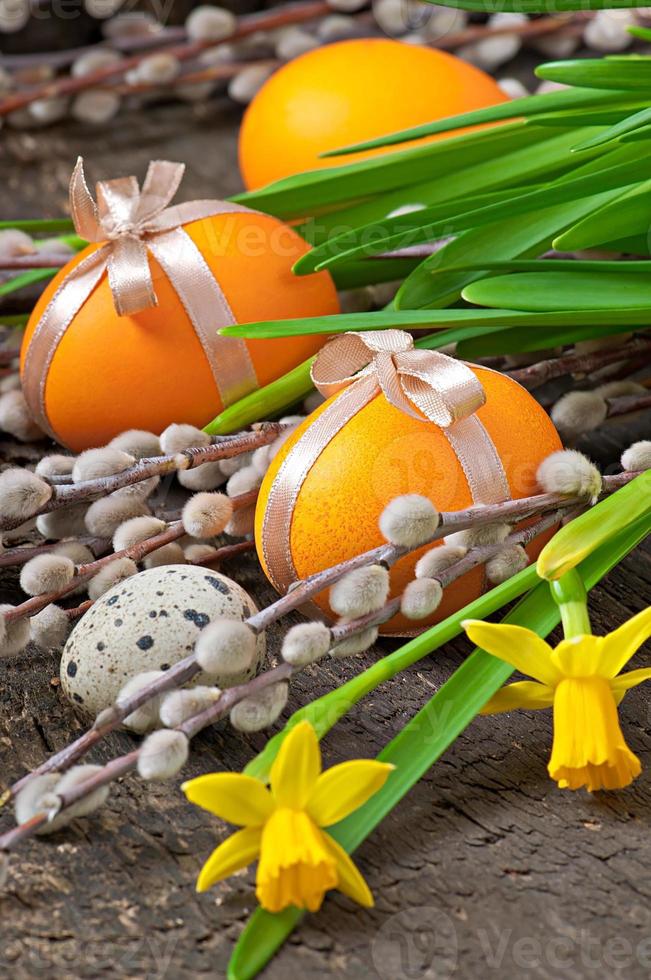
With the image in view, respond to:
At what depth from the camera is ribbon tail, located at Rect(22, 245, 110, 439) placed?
0.78 metres

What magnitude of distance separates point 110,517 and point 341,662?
171 mm

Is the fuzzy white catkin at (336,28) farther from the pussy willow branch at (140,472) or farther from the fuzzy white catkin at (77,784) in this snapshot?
the fuzzy white catkin at (77,784)

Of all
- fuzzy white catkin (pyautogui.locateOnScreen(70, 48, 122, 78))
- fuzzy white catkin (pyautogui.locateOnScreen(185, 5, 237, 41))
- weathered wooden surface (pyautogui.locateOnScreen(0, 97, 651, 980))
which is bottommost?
weathered wooden surface (pyautogui.locateOnScreen(0, 97, 651, 980))

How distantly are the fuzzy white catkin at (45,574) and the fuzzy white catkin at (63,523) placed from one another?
9 cm

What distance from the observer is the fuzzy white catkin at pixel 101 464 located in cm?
67

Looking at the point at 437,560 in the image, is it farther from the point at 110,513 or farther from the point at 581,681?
the point at 110,513

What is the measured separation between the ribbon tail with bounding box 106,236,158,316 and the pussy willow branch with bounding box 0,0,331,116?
0.62 metres

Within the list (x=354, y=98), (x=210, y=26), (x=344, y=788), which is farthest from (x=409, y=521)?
(x=210, y=26)

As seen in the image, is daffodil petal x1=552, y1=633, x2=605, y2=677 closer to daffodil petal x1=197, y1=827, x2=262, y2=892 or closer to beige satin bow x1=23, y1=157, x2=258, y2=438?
daffodil petal x1=197, y1=827, x2=262, y2=892

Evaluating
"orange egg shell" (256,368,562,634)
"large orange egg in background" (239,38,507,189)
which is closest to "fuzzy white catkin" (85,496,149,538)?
"orange egg shell" (256,368,562,634)

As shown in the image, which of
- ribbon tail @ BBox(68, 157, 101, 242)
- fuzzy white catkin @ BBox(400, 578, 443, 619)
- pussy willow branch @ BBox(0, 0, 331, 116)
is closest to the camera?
fuzzy white catkin @ BBox(400, 578, 443, 619)

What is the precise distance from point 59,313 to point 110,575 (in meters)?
0.22

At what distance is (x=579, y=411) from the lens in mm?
781

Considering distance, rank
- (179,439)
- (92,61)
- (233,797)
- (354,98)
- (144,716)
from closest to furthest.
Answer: (233,797) < (144,716) < (179,439) < (354,98) < (92,61)
